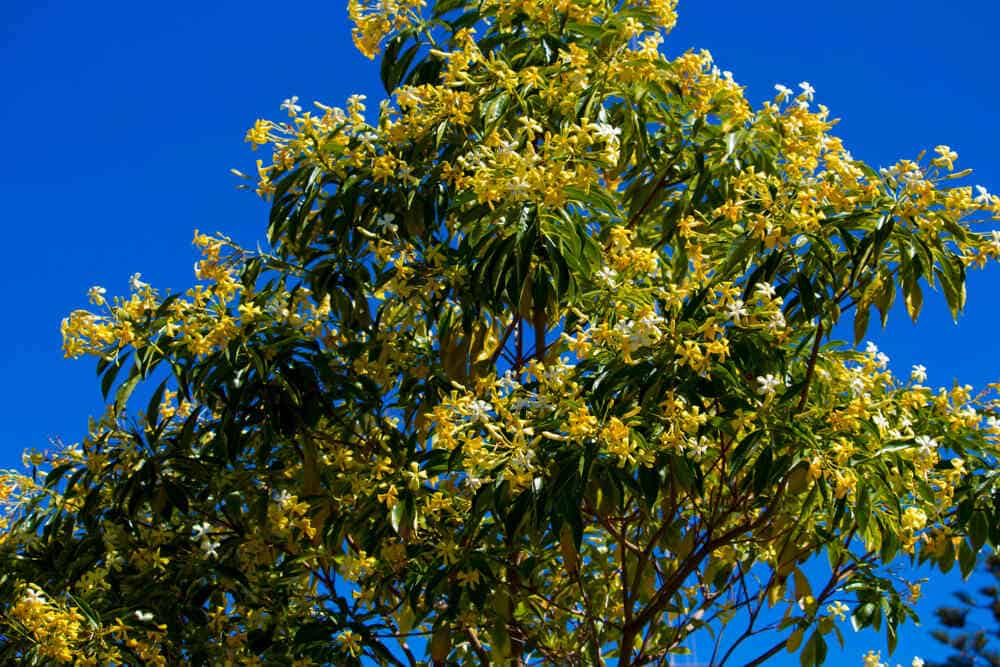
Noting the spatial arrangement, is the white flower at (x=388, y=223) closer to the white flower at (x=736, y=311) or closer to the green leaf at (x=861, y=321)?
the white flower at (x=736, y=311)

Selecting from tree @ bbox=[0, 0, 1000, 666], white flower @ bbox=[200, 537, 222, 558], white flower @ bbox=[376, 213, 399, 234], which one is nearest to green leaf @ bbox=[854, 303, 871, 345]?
tree @ bbox=[0, 0, 1000, 666]

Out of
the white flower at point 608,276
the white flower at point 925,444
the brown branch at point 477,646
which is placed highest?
the white flower at point 608,276

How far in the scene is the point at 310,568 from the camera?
3865 mm

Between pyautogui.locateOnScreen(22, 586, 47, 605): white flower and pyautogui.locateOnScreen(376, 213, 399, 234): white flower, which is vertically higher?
pyautogui.locateOnScreen(376, 213, 399, 234): white flower

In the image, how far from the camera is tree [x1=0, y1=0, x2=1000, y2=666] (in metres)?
3.00

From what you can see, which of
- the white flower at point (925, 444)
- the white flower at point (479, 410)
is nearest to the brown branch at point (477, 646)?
the white flower at point (479, 410)

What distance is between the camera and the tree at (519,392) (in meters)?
3.00

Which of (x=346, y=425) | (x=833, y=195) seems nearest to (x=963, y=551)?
(x=833, y=195)

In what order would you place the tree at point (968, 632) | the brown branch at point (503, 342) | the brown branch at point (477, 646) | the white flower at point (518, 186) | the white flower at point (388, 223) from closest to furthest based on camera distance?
the white flower at point (518, 186) < the white flower at point (388, 223) < the brown branch at point (477, 646) < the brown branch at point (503, 342) < the tree at point (968, 632)

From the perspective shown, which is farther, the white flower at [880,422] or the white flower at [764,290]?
the white flower at [880,422]

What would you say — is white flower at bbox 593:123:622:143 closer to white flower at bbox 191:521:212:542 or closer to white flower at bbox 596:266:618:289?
white flower at bbox 596:266:618:289

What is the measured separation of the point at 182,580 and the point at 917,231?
2324 mm

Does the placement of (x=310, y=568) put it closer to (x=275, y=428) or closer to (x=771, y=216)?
(x=275, y=428)

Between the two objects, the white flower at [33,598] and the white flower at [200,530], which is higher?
the white flower at [200,530]
